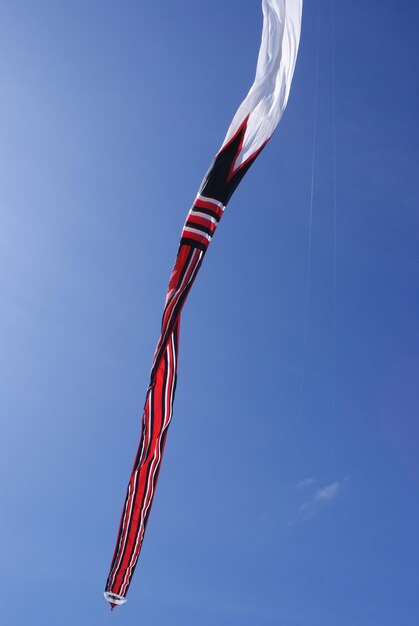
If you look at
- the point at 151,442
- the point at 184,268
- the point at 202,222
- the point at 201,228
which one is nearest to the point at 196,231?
the point at 201,228

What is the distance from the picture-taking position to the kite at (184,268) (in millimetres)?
9984

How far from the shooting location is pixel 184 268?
10.5m

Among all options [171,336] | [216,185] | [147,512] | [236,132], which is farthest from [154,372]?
[236,132]

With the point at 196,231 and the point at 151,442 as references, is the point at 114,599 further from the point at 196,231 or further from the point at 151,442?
the point at 196,231

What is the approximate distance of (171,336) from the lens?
10.1 m

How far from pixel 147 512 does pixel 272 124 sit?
25.8 feet

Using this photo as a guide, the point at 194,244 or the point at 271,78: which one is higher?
the point at 271,78

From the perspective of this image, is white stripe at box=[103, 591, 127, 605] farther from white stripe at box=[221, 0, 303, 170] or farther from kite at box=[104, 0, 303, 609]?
A: white stripe at box=[221, 0, 303, 170]

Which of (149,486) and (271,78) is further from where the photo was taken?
(271,78)

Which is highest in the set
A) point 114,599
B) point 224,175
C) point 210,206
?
point 224,175

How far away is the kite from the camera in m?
9.98

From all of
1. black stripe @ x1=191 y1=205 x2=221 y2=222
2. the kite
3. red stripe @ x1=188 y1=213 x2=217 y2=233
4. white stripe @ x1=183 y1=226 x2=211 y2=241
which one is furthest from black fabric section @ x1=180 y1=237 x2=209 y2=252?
black stripe @ x1=191 y1=205 x2=221 y2=222

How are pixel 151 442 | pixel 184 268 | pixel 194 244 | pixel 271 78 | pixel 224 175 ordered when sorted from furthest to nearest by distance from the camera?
pixel 271 78, pixel 224 175, pixel 194 244, pixel 184 268, pixel 151 442

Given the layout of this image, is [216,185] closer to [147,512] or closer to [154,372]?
[154,372]
